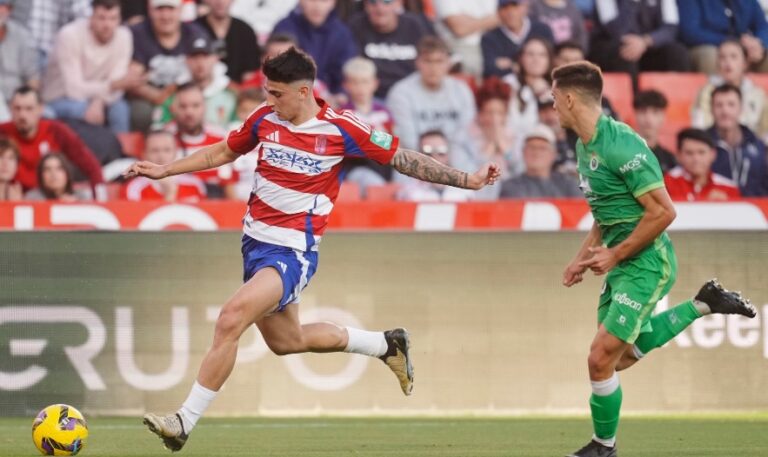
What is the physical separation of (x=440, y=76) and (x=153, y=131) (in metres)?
3.42

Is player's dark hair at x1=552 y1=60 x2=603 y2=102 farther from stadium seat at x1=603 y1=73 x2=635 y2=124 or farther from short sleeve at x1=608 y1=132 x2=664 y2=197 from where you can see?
stadium seat at x1=603 y1=73 x2=635 y2=124

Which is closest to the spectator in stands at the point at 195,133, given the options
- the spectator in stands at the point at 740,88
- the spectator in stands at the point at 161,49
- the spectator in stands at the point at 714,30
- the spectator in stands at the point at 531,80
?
the spectator in stands at the point at 161,49

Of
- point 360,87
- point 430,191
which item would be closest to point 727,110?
point 430,191

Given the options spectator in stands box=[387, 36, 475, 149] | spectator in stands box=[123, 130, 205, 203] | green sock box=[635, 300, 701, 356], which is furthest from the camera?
spectator in stands box=[387, 36, 475, 149]

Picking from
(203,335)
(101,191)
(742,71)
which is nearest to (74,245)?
(203,335)

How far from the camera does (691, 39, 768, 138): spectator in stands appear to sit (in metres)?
15.8

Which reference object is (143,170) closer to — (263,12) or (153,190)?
(153,190)

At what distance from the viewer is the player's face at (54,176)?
42.6ft

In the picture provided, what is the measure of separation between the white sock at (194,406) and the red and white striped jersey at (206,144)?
21.0 ft

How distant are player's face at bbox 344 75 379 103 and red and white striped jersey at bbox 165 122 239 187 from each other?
1550 millimetres

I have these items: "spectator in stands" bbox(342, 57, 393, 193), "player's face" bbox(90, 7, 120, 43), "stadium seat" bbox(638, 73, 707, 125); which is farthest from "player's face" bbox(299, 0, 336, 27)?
"stadium seat" bbox(638, 73, 707, 125)

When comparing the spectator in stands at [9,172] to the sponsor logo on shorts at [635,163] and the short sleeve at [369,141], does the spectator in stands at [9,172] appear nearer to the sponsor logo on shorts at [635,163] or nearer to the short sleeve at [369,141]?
the short sleeve at [369,141]

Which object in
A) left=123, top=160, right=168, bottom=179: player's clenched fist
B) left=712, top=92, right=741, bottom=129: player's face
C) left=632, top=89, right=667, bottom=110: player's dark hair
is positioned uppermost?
left=123, top=160, right=168, bottom=179: player's clenched fist

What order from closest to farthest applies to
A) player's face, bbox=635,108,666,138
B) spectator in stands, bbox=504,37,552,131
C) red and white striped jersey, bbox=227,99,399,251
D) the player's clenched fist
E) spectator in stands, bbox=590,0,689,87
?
the player's clenched fist, red and white striped jersey, bbox=227,99,399,251, player's face, bbox=635,108,666,138, spectator in stands, bbox=504,37,552,131, spectator in stands, bbox=590,0,689,87
